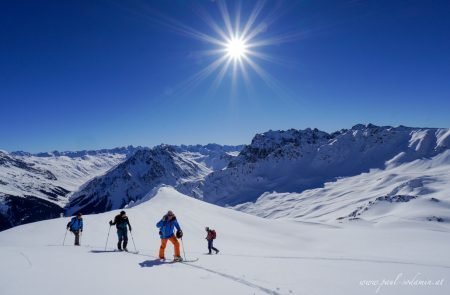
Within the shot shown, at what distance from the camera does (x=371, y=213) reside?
133 m

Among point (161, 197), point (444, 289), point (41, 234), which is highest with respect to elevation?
point (161, 197)

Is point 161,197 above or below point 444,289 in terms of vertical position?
above

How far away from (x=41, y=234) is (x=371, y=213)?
12825 centimetres

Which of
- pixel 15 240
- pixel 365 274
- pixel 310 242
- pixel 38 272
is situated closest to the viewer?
pixel 38 272

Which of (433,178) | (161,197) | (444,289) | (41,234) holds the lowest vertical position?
(444,289)

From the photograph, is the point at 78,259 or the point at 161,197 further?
the point at 161,197

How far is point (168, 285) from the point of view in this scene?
9859 millimetres

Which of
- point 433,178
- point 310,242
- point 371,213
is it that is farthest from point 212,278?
point 433,178

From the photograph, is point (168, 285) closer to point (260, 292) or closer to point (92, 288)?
point (92, 288)

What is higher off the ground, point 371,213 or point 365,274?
point 371,213

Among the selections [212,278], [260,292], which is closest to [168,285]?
[212,278]

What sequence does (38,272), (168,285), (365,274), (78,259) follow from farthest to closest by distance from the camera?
(78,259)
(365,274)
(38,272)
(168,285)

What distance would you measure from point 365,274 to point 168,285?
7.75 m

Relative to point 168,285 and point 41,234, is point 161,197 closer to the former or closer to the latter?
point 41,234
